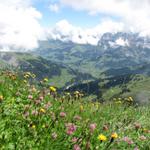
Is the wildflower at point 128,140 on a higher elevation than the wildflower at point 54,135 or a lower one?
lower

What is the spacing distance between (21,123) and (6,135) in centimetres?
93

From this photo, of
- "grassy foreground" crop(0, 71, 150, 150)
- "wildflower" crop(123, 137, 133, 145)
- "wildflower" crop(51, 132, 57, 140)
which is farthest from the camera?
"wildflower" crop(123, 137, 133, 145)

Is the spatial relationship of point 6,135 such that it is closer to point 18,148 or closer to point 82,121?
point 18,148

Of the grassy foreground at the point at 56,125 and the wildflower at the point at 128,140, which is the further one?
the wildflower at the point at 128,140

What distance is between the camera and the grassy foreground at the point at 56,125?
6.19 m

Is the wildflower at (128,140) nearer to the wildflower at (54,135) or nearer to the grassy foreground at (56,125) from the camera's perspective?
the grassy foreground at (56,125)

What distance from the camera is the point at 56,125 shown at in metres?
7.16

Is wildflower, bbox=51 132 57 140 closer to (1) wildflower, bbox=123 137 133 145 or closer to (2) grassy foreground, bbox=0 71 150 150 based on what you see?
(2) grassy foreground, bbox=0 71 150 150

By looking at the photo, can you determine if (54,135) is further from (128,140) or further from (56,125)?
(128,140)

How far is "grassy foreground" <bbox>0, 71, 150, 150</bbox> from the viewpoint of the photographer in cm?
619

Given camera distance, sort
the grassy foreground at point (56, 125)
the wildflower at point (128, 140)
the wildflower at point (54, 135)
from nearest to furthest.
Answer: the grassy foreground at point (56, 125) → the wildflower at point (54, 135) → the wildflower at point (128, 140)

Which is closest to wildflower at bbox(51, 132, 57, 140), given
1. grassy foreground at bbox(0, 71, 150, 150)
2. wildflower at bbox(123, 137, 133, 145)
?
grassy foreground at bbox(0, 71, 150, 150)

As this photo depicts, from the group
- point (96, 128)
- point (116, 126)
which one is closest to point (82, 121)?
point (96, 128)

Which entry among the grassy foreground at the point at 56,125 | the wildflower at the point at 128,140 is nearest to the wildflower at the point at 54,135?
the grassy foreground at the point at 56,125
